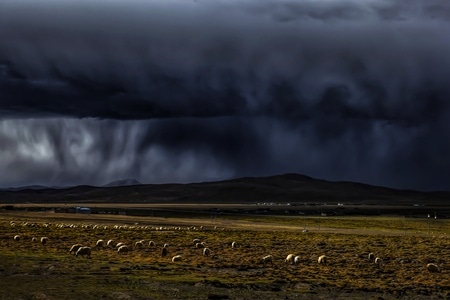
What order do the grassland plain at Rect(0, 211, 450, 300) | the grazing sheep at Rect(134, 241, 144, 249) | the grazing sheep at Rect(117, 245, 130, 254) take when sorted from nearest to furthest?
1. the grassland plain at Rect(0, 211, 450, 300)
2. the grazing sheep at Rect(117, 245, 130, 254)
3. the grazing sheep at Rect(134, 241, 144, 249)

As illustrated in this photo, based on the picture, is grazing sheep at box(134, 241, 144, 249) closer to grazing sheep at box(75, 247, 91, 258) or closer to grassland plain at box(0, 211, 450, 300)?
grassland plain at box(0, 211, 450, 300)

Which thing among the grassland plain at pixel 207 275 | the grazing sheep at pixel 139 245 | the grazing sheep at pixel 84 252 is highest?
the grazing sheep at pixel 84 252

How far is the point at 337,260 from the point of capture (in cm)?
3375

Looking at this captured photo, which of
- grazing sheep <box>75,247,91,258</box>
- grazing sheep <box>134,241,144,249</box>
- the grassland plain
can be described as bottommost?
the grassland plain

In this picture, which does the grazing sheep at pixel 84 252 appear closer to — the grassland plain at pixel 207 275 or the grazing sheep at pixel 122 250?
the grassland plain at pixel 207 275

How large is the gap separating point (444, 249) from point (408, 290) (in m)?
22.3

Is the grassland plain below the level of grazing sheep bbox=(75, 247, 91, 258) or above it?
below

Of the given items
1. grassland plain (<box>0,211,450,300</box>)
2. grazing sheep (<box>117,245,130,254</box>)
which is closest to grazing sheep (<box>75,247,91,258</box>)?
grassland plain (<box>0,211,450,300</box>)

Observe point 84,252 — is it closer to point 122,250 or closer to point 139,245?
point 122,250

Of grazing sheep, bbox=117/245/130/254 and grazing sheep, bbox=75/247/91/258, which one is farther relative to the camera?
grazing sheep, bbox=117/245/130/254

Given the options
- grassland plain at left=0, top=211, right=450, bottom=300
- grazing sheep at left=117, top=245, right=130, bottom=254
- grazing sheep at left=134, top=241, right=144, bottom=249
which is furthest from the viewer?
grazing sheep at left=134, top=241, right=144, bottom=249

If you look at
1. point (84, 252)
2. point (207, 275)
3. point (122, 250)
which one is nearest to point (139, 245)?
point (122, 250)

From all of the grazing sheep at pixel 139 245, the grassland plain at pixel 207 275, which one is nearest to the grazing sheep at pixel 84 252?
the grassland plain at pixel 207 275

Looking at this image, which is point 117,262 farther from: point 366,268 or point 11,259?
point 366,268
